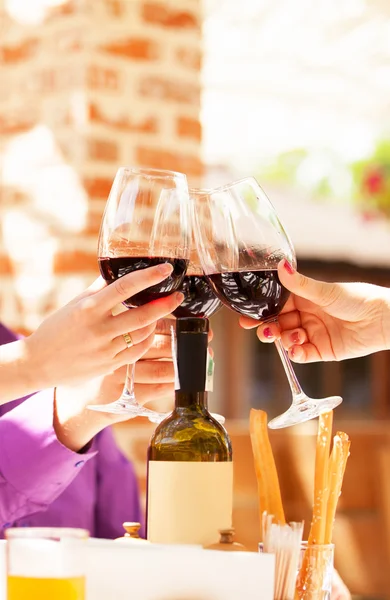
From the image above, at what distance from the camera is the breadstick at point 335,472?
86 centimetres

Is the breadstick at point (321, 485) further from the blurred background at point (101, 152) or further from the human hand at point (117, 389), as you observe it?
the blurred background at point (101, 152)

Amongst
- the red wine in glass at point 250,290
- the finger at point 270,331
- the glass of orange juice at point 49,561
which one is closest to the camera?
the glass of orange juice at point 49,561

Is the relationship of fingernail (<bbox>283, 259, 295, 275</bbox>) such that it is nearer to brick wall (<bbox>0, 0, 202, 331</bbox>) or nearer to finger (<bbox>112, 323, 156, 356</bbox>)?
finger (<bbox>112, 323, 156, 356</bbox>)

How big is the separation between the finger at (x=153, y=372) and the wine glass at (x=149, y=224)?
9.0 inches

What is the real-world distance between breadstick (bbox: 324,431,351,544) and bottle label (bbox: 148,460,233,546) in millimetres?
98

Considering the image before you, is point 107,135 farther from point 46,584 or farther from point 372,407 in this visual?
point 372,407

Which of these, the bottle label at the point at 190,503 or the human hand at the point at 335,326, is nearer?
the bottle label at the point at 190,503

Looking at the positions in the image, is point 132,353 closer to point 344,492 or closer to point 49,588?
point 49,588

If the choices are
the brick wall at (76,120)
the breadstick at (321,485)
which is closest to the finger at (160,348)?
the breadstick at (321,485)

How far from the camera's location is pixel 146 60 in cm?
249

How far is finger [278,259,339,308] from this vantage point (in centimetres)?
95

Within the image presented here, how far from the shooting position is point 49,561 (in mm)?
692

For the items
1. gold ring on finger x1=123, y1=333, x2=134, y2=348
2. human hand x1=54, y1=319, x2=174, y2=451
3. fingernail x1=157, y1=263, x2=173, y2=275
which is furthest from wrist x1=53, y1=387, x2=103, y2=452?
fingernail x1=157, y1=263, x2=173, y2=275

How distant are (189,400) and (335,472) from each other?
159 millimetres
